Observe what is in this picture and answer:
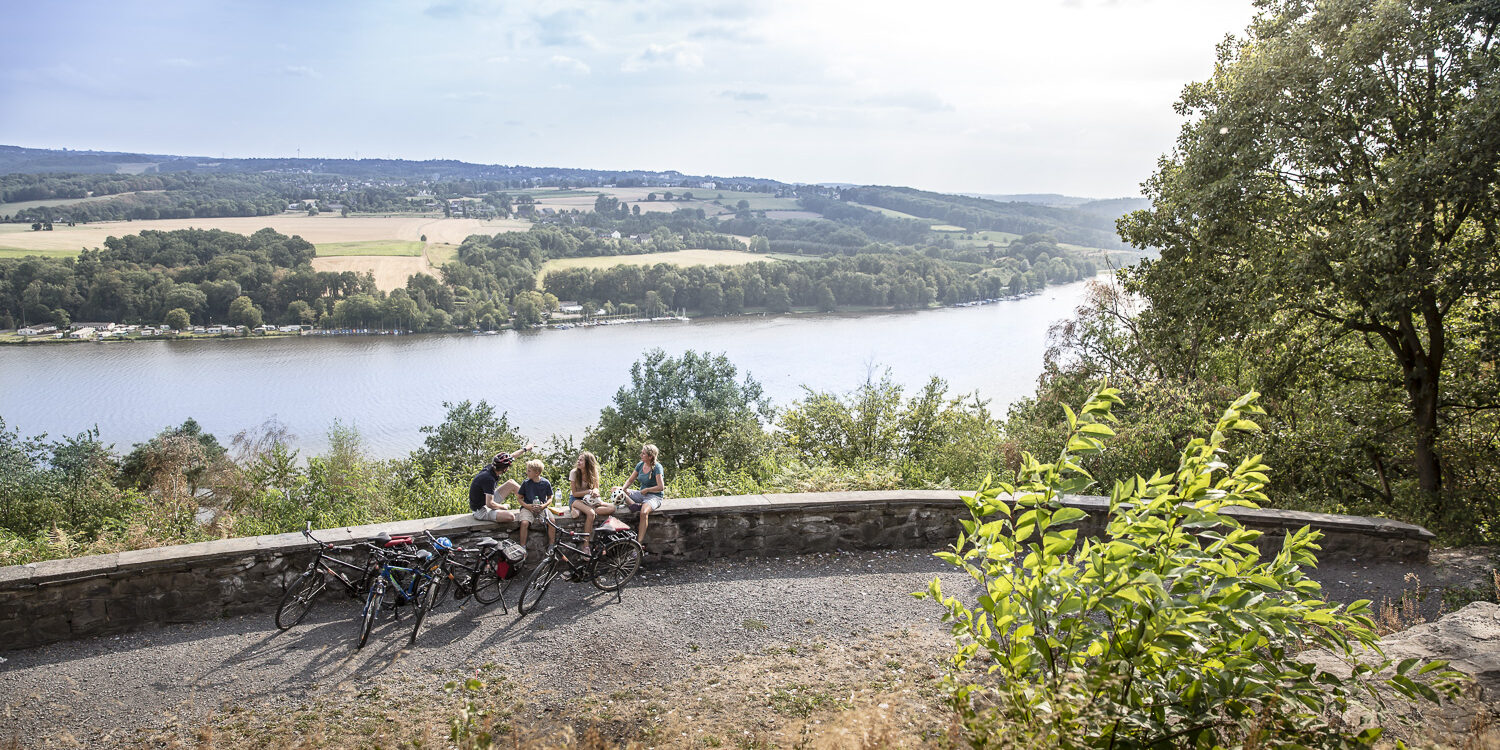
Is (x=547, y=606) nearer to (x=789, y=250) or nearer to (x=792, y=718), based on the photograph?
(x=792, y=718)

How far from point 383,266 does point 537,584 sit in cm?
9438

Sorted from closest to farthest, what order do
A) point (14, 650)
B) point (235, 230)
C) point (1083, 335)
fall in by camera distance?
point (14, 650) < point (1083, 335) < point (235, 230)

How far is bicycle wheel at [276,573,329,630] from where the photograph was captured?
6.06 m

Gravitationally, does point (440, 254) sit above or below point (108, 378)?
above

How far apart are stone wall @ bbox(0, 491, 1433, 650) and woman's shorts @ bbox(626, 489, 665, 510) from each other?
0.11 metres

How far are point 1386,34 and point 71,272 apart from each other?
322 feet

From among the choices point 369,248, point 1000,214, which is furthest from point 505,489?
point 1000,214

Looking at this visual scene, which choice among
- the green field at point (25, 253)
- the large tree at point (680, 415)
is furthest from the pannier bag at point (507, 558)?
the green field at point (25, 253)

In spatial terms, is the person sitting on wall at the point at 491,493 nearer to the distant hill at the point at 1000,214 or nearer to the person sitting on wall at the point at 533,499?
the person sitting on wall at the point at 533,499

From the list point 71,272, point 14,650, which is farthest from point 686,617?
point 71,272

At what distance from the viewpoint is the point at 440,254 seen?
10144cm

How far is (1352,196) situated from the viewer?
9.98m

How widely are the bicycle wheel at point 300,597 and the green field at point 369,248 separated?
99107mm

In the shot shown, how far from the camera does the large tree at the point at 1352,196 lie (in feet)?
29.5
